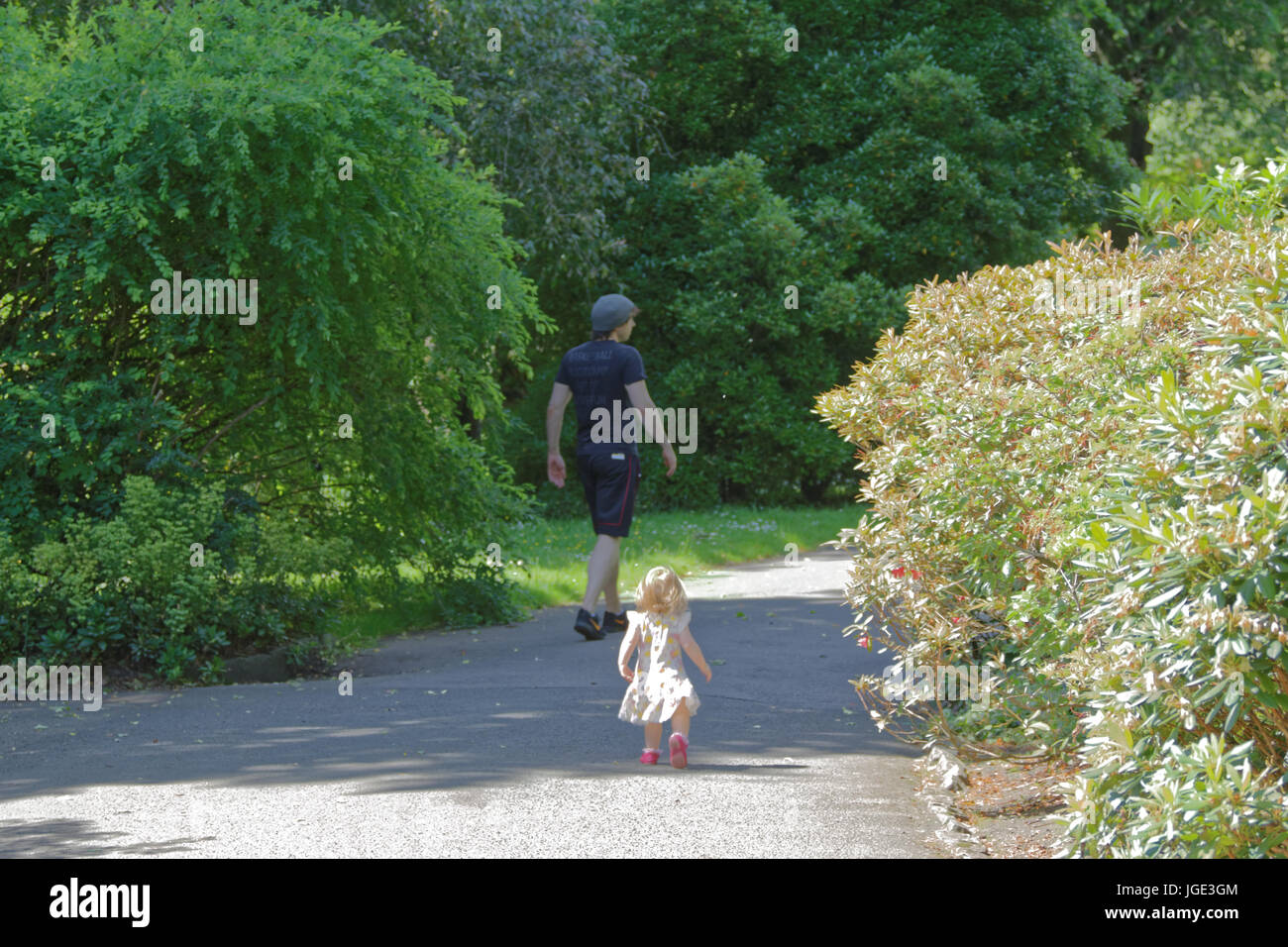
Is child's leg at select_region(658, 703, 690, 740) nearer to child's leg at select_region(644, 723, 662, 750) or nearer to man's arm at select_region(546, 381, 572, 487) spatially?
child's leg at select_region(644, 723, 662, 750)

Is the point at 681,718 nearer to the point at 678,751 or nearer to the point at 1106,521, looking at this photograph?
the point at 678,751

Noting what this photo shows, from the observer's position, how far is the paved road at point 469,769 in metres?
5.08

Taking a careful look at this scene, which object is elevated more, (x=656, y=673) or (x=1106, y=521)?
(x=1106, y=521)

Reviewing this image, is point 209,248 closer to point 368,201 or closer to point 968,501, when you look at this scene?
point 368,201

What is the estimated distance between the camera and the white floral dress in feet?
21.0

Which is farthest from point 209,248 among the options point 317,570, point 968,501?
point 968,501

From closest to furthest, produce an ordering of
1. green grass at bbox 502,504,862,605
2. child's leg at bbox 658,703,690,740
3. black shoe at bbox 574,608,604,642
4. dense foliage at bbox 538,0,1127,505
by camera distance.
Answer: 1. child's leg at bbox 658,703,690,740
2. black shoe at bbox 574,608,604,642
3. green grass at bbox 502,504,862,605
4. dense foliage at bbox 538,0,1127,505

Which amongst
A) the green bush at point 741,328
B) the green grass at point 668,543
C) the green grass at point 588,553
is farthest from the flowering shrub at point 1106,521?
the green bush at point 741,328

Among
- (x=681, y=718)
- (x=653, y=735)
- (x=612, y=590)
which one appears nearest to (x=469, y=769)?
(x=653, y=735)

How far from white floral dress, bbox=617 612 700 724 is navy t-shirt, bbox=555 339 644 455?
11.8 feet

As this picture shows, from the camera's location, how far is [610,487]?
10273mm

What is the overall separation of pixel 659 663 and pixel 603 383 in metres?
3.99

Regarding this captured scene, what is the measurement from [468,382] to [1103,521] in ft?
22.9

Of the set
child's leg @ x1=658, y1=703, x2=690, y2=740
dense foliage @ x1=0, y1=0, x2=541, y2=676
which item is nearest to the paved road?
child's leg @ x1=658, y1=703, x2=690, y2=740
